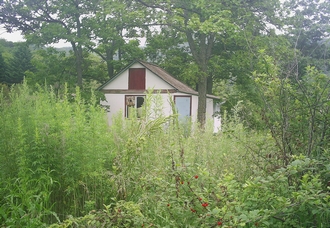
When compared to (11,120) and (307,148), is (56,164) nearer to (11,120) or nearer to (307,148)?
(11,120)

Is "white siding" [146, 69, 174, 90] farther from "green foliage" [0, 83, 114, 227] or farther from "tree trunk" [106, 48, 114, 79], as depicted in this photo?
"green foliage" [0, 83, 114, 227]

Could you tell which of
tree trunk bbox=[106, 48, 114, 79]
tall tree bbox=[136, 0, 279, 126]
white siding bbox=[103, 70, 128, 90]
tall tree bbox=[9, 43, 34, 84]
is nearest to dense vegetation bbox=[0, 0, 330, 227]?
tall tree bbox=[136, 0, 279, 126]

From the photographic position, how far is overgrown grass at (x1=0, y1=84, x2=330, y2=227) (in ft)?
7.22

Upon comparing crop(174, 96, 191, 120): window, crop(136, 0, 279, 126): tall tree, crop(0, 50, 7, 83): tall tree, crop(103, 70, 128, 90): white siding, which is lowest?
crop(174, 96, 191, 120): window

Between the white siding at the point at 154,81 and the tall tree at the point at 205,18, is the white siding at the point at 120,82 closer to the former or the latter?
the white siding at the point at 154,81

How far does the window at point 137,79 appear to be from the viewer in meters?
20.0

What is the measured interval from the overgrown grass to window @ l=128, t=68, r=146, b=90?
16.1 meters

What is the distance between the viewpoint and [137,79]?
66.0 ft

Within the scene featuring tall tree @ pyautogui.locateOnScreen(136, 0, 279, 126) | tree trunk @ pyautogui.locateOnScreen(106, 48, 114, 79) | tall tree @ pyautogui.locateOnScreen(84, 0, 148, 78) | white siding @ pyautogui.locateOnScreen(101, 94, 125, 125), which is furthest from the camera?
tree trunk @ pyautogui.locateOnScreen(106, 48, 114, 79)

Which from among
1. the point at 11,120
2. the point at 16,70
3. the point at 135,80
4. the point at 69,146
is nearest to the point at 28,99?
the point at 11,120

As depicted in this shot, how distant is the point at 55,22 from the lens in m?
19.1

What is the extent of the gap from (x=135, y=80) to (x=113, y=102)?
6.47ft

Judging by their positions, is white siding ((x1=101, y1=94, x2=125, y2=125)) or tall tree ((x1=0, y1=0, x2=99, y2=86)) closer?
tall tree ((x1=0, y1=0, x2=99, y2=86))

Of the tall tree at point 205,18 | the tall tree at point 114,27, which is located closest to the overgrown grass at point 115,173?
the tall tree at point 205,18
